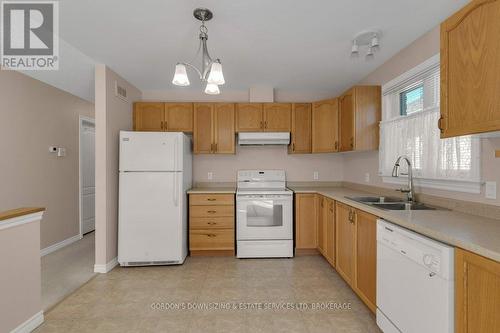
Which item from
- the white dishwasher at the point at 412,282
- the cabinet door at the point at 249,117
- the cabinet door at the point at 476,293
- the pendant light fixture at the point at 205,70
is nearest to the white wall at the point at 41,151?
the pendant light fixture at the point at 205,70

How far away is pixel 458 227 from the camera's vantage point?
136 cm

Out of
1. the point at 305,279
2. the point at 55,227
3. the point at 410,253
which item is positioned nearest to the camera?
the point at 410,253

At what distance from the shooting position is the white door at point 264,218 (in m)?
3.33

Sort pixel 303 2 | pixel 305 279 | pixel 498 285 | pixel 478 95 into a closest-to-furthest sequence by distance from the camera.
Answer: pixel 498 285 < pixel 478 95 < pixel 303 2 < pixel 305 279

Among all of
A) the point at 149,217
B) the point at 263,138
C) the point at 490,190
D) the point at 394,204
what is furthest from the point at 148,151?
the point at 490,190

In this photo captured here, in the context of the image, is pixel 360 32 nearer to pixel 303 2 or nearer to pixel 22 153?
pixel 303 2

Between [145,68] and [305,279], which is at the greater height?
[145,68]

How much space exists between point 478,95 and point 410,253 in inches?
36.7

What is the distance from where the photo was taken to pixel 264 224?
3348 mm

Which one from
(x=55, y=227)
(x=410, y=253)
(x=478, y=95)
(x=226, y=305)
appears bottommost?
(x=226, y=305)

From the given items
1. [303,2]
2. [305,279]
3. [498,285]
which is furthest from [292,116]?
[498,285]

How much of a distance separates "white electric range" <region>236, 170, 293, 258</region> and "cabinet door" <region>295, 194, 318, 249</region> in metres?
0.11

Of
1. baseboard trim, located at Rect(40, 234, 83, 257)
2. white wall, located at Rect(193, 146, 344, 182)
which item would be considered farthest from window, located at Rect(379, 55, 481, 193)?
baseboard trim, located at Rect(40, 234, 83, 257)

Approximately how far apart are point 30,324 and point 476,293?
2.84 metres
